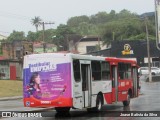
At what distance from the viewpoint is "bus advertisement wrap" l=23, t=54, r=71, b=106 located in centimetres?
1870

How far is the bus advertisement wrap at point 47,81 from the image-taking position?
18703 millimetres

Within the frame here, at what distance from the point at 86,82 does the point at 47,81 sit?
2124 mm

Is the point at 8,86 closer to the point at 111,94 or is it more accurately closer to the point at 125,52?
the point at 111,94

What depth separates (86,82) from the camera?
20328 mm

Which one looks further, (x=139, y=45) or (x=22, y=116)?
(x=139, y=45)

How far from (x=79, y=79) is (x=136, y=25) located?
9628 cm

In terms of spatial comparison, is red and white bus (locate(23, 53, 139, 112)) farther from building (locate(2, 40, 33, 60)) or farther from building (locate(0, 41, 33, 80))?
building (locate(2, 40, 33, 60))

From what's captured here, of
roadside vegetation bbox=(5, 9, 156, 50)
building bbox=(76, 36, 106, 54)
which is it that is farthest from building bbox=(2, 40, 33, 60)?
building bbox=(76, 36, 106, 54)

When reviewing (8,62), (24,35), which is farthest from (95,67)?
(24,35)

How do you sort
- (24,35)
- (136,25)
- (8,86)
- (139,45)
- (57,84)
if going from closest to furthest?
(57,84)
(8,86)
(139,45)
(136,25)
(24,35)

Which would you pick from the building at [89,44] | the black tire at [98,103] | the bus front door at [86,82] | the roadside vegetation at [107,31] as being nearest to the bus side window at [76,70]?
the bus front door at [86,82]

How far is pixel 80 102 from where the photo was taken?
1941cm

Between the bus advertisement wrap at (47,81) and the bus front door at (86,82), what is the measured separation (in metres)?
1.37

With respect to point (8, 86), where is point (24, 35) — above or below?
above
